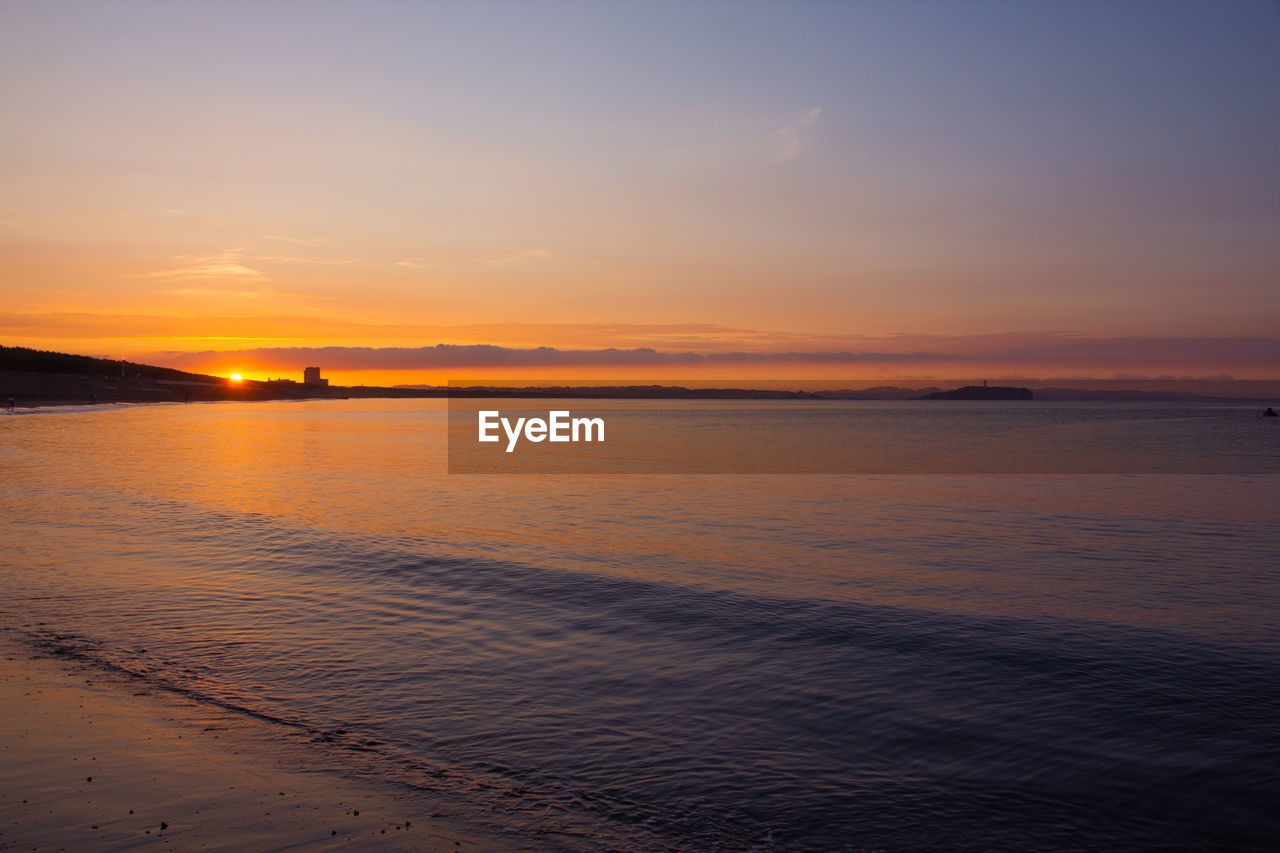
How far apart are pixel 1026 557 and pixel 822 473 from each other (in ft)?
Result: 72.7

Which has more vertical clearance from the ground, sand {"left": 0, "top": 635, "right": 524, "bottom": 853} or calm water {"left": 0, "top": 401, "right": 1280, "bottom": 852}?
sand {"left": 0, "top": 635, "right": 524, "bottom": 853}

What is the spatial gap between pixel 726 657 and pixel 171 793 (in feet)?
21.8

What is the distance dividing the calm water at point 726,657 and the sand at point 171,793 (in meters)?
0.48

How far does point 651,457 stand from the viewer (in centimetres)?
5103

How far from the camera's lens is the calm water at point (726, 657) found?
6996 mm

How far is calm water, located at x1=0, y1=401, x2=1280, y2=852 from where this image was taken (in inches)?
275

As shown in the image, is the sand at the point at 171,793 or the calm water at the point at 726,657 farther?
the calm water at the point at 726,657

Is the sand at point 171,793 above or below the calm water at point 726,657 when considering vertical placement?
above

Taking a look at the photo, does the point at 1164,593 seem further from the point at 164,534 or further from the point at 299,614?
the point at 164,534

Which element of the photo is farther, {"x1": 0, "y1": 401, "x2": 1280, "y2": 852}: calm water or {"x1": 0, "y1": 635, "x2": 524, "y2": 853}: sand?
{"x1": 0, "y1": 401, "x2": 1280, "y2": 852}: calm water

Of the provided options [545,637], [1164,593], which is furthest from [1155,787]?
[1164,593]

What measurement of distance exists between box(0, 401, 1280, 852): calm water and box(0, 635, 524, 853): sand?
0.48 metres

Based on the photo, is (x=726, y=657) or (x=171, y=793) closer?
(x=171, y=793)

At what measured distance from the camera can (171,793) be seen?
6645 millimetres
